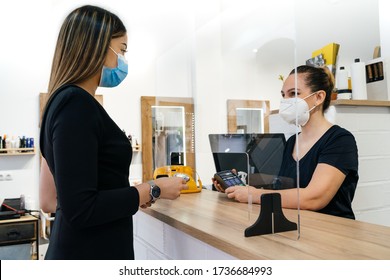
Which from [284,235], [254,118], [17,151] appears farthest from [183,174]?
[17,151]

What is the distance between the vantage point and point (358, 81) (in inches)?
75.3

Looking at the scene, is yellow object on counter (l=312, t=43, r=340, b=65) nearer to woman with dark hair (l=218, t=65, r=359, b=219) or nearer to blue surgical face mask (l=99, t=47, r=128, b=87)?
woman with dark hair (l=218, t=65, r=359, b=219)

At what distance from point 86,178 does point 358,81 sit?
1719 mm

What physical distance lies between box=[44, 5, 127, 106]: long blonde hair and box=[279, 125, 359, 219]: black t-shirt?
2.70 feet

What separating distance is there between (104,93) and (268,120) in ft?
8.63

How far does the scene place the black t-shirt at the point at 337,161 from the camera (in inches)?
46.9

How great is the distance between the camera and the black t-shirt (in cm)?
119

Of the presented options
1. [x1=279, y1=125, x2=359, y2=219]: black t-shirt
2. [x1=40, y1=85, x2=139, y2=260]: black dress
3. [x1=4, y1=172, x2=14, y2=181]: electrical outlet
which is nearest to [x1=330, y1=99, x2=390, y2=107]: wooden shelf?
[x1=279, y1=125, x2=359, y2=219]: black t-shirt

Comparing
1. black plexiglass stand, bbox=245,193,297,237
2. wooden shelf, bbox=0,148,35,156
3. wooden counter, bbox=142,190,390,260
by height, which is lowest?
wooden counter, bbox=142,190,390,260

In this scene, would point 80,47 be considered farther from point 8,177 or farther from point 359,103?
point 8,177

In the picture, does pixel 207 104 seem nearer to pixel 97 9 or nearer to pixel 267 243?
pixel 97 9

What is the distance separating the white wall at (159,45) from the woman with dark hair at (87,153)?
1.55 metres

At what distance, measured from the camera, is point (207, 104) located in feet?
7.83

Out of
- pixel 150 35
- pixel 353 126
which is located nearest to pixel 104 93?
pixel 150 35
